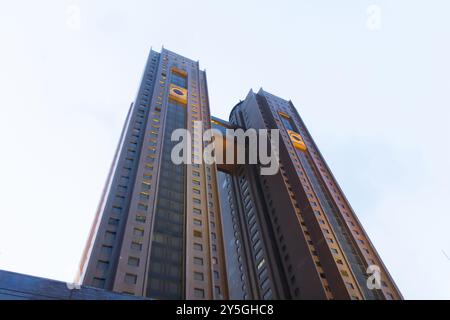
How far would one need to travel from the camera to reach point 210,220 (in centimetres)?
4922

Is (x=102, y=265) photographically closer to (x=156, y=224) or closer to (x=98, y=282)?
(x=98, y=282)

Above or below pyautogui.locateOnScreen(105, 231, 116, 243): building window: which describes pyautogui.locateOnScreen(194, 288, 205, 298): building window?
below

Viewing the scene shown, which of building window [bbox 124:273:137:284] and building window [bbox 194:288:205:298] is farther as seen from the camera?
building window [bbox 194:288:205:298]

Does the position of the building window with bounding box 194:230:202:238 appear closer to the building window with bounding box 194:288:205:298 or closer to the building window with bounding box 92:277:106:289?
Result: the building window with bounding box 194:288:205:298

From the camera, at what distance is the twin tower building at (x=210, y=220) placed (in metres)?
39.3

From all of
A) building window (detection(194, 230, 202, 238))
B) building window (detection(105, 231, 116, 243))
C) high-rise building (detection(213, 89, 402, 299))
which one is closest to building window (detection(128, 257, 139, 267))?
building window (detection(105, 231, 116, 243))

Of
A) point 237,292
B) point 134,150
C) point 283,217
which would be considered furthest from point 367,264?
point 134,150

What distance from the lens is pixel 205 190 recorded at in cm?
5450

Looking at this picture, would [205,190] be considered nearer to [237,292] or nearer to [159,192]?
[159,192]

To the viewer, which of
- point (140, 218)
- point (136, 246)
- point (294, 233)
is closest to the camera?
point (136, 246)

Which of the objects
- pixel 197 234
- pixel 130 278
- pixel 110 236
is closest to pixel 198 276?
pixel 197 234

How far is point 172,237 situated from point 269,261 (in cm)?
2862

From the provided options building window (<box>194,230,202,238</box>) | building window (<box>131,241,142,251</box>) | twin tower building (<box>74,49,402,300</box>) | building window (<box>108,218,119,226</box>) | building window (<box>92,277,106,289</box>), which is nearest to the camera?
building window (<box>92,277,106,289</box>)

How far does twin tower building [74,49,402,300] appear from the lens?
39344 mm
